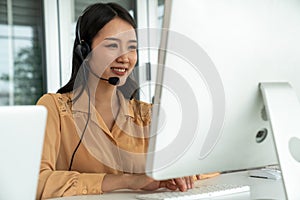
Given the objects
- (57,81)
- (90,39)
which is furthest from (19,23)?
(90,39)

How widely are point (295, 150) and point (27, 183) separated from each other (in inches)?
21.4

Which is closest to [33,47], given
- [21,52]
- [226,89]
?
[21,52]

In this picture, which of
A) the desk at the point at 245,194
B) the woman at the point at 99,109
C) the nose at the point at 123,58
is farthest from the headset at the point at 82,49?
the desk at the point at 245,194

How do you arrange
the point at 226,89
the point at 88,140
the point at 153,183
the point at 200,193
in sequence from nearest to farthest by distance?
the point at 226,89
the point at 200,193
the point at 153,183
the point at 88,140

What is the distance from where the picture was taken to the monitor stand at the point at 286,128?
0.88m

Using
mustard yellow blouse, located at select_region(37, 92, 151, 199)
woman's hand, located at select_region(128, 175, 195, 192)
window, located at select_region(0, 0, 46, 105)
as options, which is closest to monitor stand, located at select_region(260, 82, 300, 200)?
woman's hand, located at select_region(128, 175, 195, 192)

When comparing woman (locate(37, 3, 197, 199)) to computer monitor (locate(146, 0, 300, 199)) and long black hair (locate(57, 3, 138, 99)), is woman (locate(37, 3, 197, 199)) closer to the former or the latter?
long black hair (locate(57, 3, 138, 99))

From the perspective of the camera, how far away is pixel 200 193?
3.78 feet

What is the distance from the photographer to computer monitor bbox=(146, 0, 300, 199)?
765 millimetres

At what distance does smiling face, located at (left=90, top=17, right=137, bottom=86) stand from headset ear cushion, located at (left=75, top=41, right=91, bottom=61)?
2 cm

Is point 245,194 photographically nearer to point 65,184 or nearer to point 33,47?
point 65,184

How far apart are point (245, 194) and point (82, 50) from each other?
793 millimetres

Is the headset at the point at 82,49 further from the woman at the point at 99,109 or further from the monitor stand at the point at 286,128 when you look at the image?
the monitor stand at the point at 286,128

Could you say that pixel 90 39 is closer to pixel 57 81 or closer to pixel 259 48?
pixel 259 48
